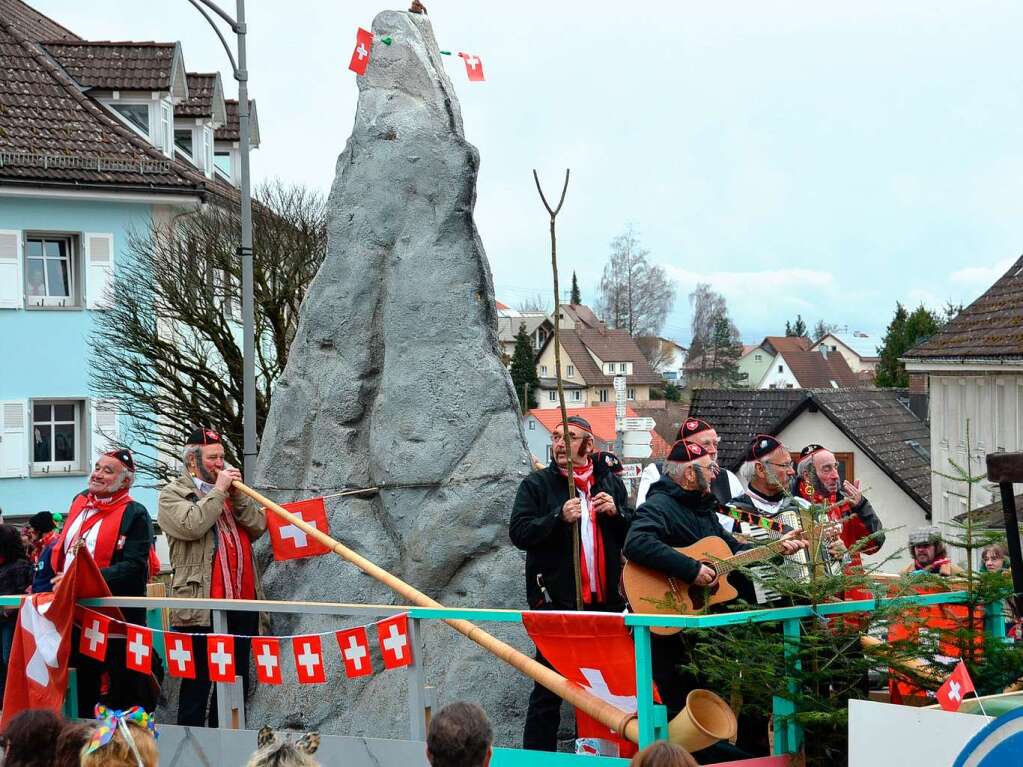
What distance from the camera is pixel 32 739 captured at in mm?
5156

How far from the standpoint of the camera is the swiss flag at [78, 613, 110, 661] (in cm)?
770

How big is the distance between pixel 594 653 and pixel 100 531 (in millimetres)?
3198

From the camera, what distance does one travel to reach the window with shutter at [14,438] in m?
27.8

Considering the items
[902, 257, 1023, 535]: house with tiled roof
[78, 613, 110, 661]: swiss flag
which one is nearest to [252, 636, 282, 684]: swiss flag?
[78, 613, 110, 661]: swiss flag

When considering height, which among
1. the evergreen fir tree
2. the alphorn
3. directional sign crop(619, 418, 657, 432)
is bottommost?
the alphorn

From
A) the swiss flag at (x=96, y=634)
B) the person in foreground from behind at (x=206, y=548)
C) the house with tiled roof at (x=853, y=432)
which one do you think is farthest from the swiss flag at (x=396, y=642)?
the house with tiled roof at (x=853, y=432)

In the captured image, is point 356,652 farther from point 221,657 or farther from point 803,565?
point 803,565

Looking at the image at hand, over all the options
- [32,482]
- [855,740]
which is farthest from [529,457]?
[32,482]

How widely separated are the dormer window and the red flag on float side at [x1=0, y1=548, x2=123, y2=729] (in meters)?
24.4

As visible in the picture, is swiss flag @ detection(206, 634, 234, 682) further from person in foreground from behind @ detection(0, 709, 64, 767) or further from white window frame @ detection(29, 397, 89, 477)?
white window frame @ detection(29, 397, 89, 477)

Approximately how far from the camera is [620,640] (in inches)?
241

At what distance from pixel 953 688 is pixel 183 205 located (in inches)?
1023

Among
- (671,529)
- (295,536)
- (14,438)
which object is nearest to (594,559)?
(671,529)

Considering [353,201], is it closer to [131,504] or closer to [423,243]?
[423,243]
